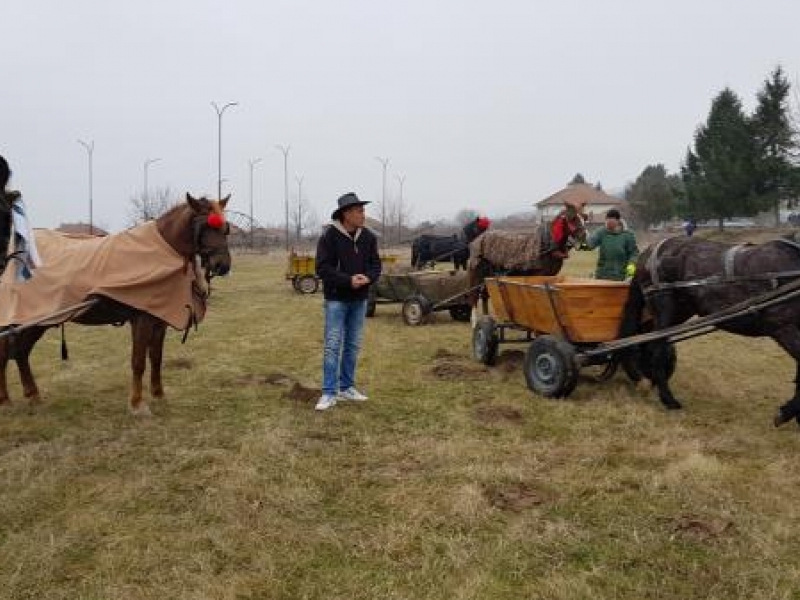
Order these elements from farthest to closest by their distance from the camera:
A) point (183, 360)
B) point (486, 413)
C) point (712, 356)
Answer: point (712, 356), point (183, 360), point (486, 413)

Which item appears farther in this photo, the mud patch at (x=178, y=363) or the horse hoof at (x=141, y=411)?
the mud patch at (x=178, y=363)

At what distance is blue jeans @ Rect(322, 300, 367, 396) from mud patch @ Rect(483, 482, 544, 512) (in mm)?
2385

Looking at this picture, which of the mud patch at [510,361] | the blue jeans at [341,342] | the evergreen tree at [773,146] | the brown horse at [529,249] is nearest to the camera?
the blue jeans at [341,342]

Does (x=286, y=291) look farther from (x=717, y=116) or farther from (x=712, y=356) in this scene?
(x=717, y=116)

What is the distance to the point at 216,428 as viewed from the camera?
5832 millimetres

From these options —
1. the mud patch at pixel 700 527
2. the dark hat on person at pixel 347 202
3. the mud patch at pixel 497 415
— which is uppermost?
the dark hat on person at pixel 347 202

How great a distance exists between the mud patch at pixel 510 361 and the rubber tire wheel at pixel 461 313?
3.67 m

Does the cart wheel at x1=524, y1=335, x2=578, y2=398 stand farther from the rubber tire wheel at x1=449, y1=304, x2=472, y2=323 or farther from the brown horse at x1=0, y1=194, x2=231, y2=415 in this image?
the rubber tire wheel at x1=449, y1=304, x2=472, y2=323

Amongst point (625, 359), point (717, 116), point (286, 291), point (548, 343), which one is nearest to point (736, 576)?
point (548, 343)

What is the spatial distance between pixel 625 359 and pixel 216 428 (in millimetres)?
4194

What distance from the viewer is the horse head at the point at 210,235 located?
19.8 feet

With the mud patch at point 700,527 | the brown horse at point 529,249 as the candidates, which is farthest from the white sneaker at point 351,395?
the brown horse at point 529,249

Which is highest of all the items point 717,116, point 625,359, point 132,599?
point 717,116

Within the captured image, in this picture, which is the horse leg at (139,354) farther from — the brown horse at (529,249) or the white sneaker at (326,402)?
the brown horse at (529,249)
